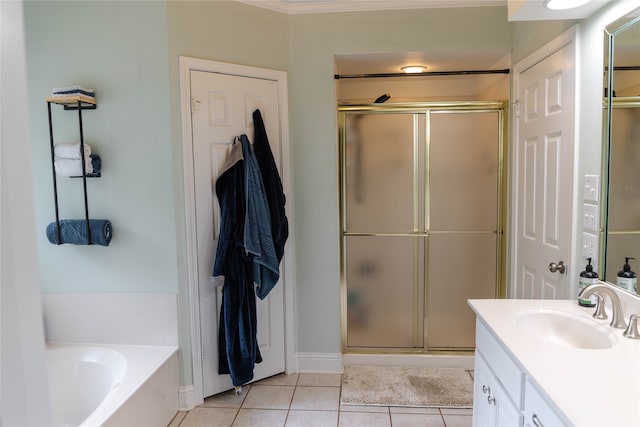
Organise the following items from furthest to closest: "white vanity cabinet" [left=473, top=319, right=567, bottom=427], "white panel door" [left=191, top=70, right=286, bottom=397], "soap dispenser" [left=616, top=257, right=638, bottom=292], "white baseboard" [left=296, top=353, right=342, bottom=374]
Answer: "white baseboard" [left=296, top=353, right=342, bottom=374] < "white panel door" [left=191, top=70, right=286, bottom=397] < "soap dispenser" [left=616, top=257, right=638, bottom=292] < "white vanity cabinet" [left=473, top=319, right=567, bottom=427]

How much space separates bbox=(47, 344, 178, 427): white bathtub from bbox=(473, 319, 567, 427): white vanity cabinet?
161 cm

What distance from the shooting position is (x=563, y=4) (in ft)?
5.05

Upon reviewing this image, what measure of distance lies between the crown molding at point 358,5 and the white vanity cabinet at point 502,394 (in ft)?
6.71

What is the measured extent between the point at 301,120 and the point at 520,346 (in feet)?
6.29

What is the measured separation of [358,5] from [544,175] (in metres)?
1.57

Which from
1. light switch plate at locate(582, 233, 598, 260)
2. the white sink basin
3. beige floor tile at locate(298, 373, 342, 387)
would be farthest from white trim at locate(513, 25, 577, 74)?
beige floor tile at locate(298, 373, 342, 387)

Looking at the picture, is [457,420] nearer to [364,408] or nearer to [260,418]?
[364,408]

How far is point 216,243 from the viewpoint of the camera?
7.86 feet

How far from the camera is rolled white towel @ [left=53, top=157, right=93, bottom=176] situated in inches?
83.8

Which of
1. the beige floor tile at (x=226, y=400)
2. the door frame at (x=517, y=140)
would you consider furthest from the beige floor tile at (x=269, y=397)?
the door frame at (x=517, y=140)

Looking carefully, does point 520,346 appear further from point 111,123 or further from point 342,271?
point 111,123

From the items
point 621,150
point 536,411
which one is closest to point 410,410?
point 536,411

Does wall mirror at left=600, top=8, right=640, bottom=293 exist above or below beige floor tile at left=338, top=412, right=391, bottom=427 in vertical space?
above

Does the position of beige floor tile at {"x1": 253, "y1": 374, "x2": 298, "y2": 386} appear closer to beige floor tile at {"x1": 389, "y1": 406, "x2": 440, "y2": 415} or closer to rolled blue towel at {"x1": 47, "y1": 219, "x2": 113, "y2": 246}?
beige floor tile at {"x1": 389, "y1": 406, "x2": 440, "y2": 415}
